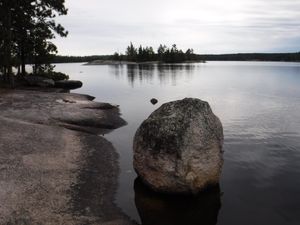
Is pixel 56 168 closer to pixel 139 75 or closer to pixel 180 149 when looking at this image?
pixel 180 149

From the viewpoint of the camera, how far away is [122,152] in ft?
79.2

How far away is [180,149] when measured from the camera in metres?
15.8

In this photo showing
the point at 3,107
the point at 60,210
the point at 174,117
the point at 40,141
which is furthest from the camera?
the point at 3,107

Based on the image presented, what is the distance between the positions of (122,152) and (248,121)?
54.0ft

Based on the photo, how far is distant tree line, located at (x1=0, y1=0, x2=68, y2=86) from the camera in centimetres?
4719

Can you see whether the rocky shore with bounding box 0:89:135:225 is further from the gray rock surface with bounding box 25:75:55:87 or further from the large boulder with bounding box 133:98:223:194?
the gray rock surface with bounding box 25:75:55:87

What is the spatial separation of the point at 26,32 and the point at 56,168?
4302cm

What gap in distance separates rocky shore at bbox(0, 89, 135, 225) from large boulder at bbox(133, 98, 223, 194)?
2446 millimetres

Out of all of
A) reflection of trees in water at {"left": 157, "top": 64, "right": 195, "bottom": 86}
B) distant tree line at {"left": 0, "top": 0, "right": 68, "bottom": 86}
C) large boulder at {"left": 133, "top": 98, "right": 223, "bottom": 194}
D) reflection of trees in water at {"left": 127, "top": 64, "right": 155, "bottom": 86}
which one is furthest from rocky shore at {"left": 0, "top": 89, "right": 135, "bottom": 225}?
reflection of trees in water at {"left": 157, "top": 64, "right": 195, "bottom": 86}

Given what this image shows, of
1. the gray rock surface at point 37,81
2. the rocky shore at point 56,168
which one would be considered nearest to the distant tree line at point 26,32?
the gray rock surface at point 37,81

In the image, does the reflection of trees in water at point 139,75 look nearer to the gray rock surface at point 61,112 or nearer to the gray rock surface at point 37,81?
the gray rock surface at point 37,81

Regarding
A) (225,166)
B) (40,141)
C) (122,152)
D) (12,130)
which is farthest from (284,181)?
(12,130)

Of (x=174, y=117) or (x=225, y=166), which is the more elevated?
(x=174, y=117)

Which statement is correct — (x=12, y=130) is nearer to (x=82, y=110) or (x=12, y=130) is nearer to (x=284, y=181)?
(x=82, y=110)
